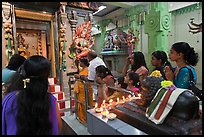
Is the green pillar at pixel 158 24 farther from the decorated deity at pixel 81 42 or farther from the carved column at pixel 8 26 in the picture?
the carved column at pixel 8 26

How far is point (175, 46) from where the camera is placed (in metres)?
1.65

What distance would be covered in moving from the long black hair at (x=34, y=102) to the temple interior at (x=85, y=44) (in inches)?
20.7

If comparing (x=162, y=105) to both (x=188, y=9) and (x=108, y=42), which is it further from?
(x=108, y=42)

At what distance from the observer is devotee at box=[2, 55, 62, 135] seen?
0.90 meters

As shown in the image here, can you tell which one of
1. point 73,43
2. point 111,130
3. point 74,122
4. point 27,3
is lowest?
point 74,122

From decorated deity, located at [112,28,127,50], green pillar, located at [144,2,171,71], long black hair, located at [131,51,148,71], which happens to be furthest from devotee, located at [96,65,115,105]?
decorated deity, located at [112,28,127,50]

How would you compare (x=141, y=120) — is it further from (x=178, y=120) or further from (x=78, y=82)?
(x=78, y=82)

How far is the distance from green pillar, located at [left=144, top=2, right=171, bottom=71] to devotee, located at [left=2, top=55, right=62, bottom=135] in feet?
16.3

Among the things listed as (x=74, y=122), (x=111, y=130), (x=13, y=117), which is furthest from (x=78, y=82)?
(x=13, y=117)

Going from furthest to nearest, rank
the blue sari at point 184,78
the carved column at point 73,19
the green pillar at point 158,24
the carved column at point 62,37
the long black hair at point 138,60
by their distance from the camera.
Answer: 1. the green pillar at point 158,24
2. the carved column at point 73,19
3. the carved column at point 62,37
4. the long black hair at point 138,60
5. the blue sari at point 184,78

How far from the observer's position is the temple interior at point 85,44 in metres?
1.16

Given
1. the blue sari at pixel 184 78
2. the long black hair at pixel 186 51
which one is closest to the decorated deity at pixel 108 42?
the long black hair at pixel 186 51

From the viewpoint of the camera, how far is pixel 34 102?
0.92 meters

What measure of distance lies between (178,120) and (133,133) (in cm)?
33
